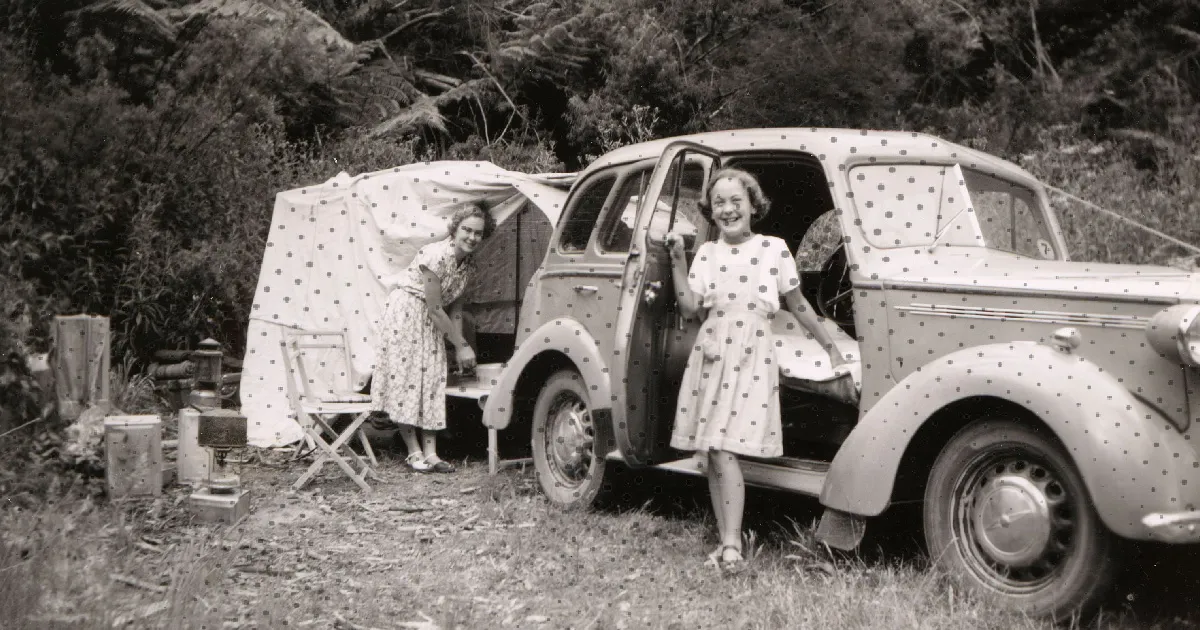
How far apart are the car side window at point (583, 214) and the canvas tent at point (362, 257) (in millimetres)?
2181

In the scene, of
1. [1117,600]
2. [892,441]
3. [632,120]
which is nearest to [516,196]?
[892,441]

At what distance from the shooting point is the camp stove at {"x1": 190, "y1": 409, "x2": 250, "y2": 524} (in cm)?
621

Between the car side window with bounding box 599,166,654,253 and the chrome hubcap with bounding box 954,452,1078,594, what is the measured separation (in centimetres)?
261

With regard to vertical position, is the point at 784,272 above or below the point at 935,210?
below

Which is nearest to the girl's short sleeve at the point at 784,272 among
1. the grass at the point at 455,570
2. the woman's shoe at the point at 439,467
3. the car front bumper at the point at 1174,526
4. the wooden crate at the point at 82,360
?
the grass at the point at 455,570

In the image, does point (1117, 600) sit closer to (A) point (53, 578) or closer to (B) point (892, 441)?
(B) point (892, 441)

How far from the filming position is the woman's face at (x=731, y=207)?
5410mm

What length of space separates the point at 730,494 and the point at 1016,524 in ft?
4.42

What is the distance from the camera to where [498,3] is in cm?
1938

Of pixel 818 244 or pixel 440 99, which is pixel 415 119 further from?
pixel 818 244

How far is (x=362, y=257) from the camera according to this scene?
968cm

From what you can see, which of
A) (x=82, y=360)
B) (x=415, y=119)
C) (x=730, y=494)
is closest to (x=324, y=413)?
(x=82, y=360)

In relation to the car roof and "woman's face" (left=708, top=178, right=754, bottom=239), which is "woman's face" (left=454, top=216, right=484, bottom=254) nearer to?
the car roof

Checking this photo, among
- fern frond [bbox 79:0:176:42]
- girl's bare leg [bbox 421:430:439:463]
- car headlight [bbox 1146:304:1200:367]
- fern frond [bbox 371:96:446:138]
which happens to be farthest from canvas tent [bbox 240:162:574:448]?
fern frond [bbox 371:96:446:138]
